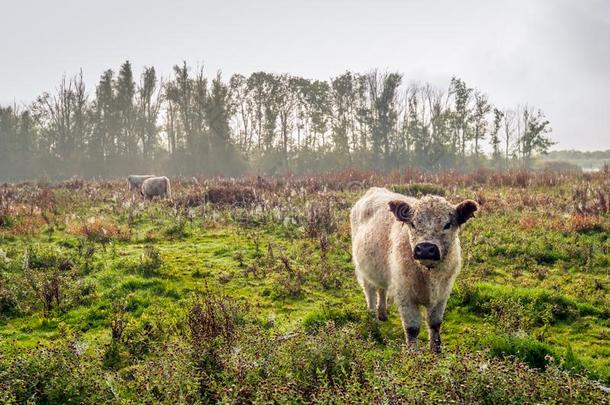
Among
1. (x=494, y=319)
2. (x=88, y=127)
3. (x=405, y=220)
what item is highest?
(x=88, y=127)

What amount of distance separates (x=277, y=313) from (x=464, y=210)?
3656 mm

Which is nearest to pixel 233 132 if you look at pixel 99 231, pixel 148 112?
pixel 148 112

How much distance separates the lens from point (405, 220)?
5430 millimetres

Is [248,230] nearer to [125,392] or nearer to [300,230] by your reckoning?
[300,230]

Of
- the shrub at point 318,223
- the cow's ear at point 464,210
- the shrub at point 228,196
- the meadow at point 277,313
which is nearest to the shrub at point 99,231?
the meadow at point 277,313

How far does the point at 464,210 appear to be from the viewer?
5336mm

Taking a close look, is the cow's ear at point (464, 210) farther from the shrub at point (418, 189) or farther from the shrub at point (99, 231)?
the shrub at point (418, 189)

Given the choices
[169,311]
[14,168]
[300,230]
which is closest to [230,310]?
[169,311]

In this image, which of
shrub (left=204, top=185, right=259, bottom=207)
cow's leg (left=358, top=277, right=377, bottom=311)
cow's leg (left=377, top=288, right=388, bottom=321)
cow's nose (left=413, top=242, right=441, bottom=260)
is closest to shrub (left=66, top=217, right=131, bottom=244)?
shrub (left=204, top=185, right=259, bottom=207)

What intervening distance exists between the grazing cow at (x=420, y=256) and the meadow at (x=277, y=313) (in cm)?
56

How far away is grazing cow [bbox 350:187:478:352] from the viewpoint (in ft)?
17.0

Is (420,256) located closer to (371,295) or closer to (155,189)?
(371,295)

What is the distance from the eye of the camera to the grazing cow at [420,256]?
5180 mm

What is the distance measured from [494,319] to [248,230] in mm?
8306
